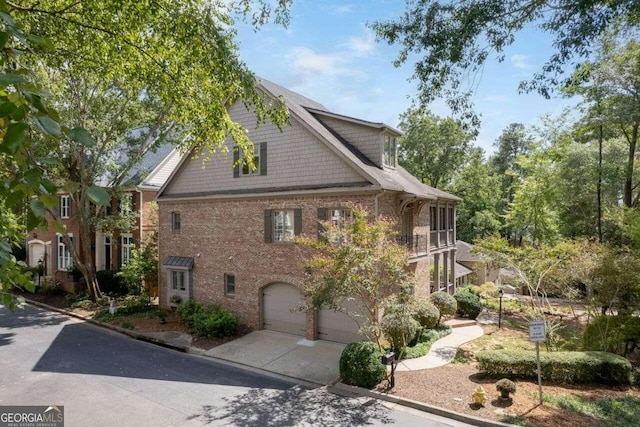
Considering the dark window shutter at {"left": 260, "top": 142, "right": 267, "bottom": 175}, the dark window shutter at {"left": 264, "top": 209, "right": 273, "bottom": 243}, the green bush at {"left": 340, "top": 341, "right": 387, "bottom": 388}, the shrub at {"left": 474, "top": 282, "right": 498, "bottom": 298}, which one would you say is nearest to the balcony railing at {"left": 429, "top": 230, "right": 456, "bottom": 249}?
the shrub at {"left": 474, "top": 282, "right": 498, "bottom": 298}

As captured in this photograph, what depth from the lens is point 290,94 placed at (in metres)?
19.8

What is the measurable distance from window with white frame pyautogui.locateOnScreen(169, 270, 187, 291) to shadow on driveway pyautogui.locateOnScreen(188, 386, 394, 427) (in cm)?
970

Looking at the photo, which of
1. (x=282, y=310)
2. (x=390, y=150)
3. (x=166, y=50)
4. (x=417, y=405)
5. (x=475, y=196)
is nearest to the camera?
(x=166, y=50)

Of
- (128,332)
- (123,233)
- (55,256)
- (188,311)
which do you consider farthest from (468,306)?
A: (55,256)

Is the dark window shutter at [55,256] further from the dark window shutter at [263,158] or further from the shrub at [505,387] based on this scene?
the shrub at [505,387]

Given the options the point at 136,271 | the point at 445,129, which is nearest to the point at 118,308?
the point at 136,271

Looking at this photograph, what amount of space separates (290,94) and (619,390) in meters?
17.4

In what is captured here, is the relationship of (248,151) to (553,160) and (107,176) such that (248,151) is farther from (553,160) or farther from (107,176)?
(553,160)

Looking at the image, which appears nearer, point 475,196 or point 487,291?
point 487,291

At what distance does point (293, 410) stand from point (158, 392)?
3.97 m

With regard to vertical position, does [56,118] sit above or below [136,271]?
above

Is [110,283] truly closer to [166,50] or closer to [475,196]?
[166,50]

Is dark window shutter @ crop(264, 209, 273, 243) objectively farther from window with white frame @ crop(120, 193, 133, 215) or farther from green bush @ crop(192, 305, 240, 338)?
window with white frame @ crop(120, 193, 133, 215)

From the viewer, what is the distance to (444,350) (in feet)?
47.6
